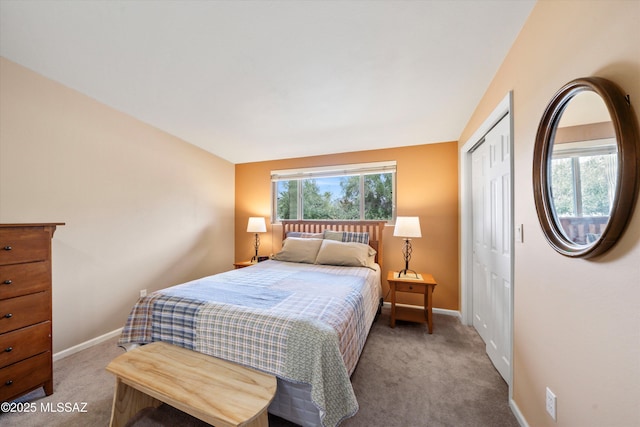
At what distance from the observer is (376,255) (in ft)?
11.1

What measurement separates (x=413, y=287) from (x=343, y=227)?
1.36 metres

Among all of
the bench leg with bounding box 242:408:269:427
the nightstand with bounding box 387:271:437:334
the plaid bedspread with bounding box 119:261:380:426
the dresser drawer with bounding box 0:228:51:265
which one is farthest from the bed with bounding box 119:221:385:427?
the dresser drawer with bounding box 0:228:51:265

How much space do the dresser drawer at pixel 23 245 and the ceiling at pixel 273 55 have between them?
1.33m

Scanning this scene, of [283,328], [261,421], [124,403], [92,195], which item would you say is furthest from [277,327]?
[92,195]

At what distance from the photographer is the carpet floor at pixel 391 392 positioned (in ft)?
4.84

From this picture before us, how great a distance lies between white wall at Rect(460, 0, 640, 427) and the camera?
753mm

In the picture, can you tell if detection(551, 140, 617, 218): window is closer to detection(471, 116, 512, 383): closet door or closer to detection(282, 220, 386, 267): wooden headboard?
detection(471, 116, 512, 383): closet door

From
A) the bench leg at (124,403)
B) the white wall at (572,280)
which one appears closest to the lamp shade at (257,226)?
the bench leg at (124,403)

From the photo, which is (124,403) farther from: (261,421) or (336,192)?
(336,192)

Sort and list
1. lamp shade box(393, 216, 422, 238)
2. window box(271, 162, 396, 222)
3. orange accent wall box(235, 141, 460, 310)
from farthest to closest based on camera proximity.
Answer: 1. window box(271, 162, 396, 222)
2. orange accent wall box(235, 141, 460, 310)
3. lamp shade box(393, 216, 422, 238)

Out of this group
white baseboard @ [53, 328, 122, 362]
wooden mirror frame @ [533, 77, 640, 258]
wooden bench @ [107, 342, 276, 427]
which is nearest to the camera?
wooden mirror frame @ [533, 77, 640, 258]

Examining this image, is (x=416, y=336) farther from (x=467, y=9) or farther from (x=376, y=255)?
(x=467, y=9)

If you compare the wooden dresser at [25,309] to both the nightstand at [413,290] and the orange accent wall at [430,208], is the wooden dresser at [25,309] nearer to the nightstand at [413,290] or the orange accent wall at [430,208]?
the nightstand at [413,290]

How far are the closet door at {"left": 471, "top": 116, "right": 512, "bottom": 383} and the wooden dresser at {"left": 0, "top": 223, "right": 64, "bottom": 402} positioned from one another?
3327mm
